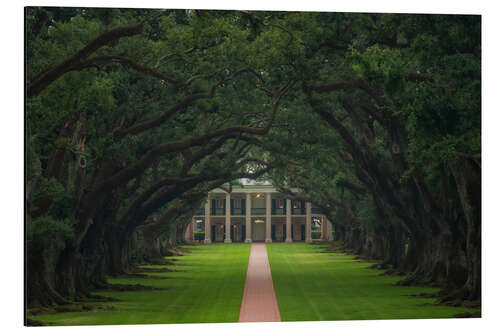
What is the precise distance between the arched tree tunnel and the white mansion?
7014cm

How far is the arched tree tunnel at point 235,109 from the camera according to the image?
872 inches

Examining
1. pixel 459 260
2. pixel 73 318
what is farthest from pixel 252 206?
pixel 73 318

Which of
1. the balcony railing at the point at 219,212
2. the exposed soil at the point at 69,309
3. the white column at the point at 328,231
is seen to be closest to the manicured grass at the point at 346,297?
the exposed soil at the point at 69,309

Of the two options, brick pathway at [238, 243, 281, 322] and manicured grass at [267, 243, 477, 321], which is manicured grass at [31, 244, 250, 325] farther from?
manicured grass at [267, 243, 477, 321]

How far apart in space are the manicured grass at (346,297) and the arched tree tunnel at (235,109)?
1609mm

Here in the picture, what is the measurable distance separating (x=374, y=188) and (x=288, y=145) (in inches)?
158

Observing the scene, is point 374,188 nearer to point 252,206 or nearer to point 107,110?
point 107,110

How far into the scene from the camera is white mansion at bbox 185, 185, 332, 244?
10988 cm

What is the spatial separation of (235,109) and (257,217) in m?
78.3

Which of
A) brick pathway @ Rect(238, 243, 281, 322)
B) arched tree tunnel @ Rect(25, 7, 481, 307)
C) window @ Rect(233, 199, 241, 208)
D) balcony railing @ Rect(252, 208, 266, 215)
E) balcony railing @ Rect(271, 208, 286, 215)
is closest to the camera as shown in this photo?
arched tree tunnel @ Rect(25, 7, 481, 307)

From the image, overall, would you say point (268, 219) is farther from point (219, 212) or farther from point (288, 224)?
point (219, 212)

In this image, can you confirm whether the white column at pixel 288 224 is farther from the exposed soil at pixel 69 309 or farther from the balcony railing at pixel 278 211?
the exposed soil at pixel 69 309

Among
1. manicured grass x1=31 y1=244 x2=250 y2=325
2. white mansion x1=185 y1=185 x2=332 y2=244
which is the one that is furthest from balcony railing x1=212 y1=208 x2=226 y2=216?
manicured grass x1=31 y1=244 x2=250 y2=325

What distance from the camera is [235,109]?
33781mm
